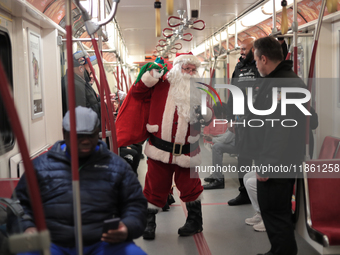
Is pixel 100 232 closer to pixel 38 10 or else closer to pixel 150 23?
pixel 38 10

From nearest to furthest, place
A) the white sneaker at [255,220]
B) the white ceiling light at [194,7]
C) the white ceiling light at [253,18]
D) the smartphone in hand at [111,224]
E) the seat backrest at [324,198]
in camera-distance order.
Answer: the smartphone in hand at [111,224], the seat backrest at [324,198], the white ceiling light at [194,7], the white sneaker at [255,220], the white ceiling light at [253,18]

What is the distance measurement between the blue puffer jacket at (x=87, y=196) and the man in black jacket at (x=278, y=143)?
97cm

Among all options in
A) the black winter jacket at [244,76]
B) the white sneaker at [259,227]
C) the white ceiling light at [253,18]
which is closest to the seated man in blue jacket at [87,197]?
the white sneaker at [259,227]

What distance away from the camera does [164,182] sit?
3.39 m

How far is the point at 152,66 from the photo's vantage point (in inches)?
130

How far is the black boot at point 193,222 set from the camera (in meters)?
3.45

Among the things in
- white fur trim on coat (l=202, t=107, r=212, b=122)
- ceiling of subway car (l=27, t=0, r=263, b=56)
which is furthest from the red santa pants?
ceiling of subway car (l=27, t=0, r=263, b=56)

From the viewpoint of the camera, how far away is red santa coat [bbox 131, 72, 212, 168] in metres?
3.32

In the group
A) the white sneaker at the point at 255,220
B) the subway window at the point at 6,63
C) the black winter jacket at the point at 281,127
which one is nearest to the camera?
the black winter jacket at the point at 281,127

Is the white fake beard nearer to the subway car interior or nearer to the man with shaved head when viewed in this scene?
the subway car interior

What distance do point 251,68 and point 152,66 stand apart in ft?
5.60

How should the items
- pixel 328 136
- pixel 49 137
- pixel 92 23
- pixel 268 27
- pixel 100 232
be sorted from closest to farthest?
pixel 100 232, pixel 92 23, pixel 49 137, pixel 328 136, pixel 268 27

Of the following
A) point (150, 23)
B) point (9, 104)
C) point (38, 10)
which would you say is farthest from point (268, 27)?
point (9, 104)

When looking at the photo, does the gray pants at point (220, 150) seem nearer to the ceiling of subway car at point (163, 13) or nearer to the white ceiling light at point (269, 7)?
the ceiling of subway car at point (163, 13)
